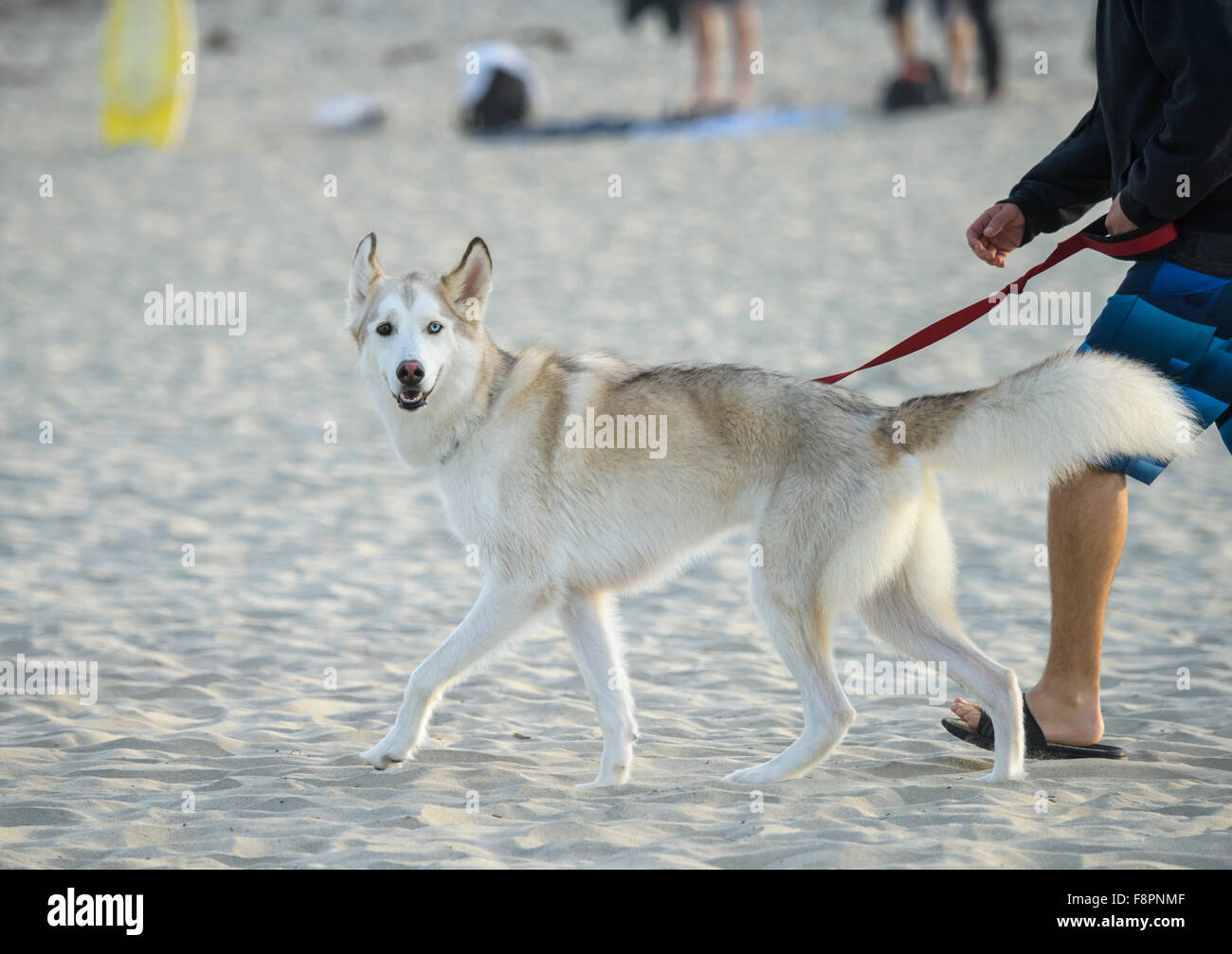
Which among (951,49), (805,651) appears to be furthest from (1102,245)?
(951,49)

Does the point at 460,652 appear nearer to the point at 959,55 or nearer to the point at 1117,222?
the point at 1117,222

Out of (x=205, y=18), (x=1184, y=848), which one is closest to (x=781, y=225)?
(x=1184, y=848)

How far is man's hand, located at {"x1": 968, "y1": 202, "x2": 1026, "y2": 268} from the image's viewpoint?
14.4ft

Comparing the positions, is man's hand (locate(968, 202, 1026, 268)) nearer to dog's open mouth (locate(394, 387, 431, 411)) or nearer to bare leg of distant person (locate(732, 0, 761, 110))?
dog's open mouth (locate(394, 387, 431, 411))

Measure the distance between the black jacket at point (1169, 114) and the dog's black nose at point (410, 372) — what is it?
6.75 ft

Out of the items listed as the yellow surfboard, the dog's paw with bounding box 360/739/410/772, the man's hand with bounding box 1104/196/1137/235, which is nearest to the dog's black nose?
the dog's paw with bounding box 360/739/410/772

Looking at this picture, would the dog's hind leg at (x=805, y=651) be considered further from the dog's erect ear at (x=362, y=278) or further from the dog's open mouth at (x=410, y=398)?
the dog's erect ear at (x=362, y=278)

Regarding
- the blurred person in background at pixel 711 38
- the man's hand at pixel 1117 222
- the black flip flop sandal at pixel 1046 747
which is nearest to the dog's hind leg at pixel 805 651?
the black flip flop sandal at pixel 1046 747

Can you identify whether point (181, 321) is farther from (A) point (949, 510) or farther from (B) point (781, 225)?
(A) point (949, 510)

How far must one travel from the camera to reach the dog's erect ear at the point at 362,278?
452cm

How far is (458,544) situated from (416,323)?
3.30 meters

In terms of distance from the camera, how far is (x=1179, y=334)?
391cm

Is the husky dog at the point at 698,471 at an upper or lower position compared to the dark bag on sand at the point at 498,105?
lower
